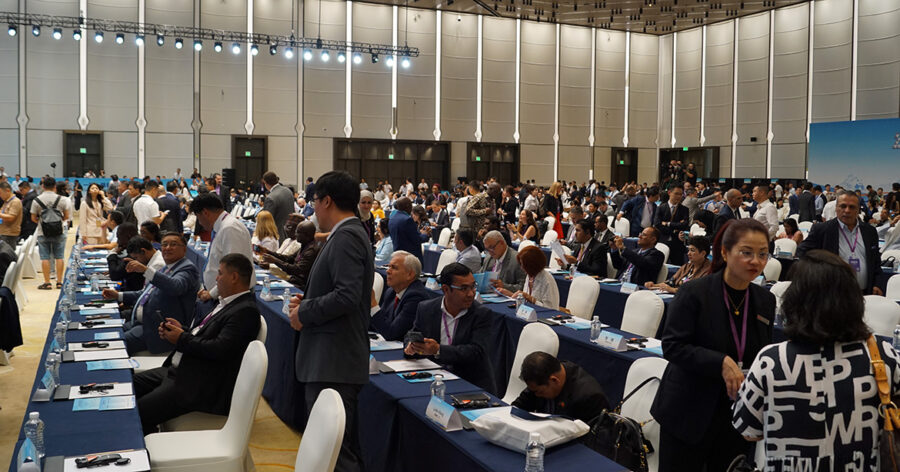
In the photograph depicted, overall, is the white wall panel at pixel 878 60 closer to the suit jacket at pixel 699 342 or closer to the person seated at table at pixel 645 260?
the person seated at table at pixel 645 260

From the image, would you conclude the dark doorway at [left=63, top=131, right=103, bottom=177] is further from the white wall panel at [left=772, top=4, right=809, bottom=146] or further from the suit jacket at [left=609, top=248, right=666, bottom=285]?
the white wall panel at [left=772, top=4, right=809, bottom=146]

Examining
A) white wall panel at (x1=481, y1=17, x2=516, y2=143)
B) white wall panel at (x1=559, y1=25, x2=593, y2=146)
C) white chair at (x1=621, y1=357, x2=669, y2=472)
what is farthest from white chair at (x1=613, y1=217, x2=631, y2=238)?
white wall panel at (x1=559, y1=25, x2=593, y2=146)

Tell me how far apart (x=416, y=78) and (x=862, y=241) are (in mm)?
20791

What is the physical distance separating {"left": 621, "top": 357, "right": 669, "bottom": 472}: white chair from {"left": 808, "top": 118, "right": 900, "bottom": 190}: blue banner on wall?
1893 cm

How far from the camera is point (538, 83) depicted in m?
26.8

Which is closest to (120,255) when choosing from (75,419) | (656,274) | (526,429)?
(75,419)

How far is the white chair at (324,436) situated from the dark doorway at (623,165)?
1054 inches

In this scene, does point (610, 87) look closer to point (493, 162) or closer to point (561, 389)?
point (493, 162)

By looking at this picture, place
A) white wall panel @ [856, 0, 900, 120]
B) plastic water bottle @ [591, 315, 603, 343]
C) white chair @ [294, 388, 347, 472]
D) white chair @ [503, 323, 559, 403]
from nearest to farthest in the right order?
white chair @ [294, 388, 347, 472] < white chair @ [503, 323, 559, 403] < plastic water bottle @ [591, 315, 603, 343] < white wall panel @ [856, 0, 900, 120]

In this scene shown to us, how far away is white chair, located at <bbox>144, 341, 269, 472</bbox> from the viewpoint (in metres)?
3.06

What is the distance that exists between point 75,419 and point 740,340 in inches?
98.0

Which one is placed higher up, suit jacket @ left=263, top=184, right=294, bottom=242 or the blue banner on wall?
the blue banner on wall

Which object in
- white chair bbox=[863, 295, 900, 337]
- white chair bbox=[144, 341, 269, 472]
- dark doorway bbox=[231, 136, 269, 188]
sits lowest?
white chair bbox=[144, 341, 269, 472]

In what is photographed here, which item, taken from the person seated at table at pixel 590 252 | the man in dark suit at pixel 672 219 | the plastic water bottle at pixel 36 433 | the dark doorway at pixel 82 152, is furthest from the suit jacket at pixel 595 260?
the dark doorway at pixel 82 152
